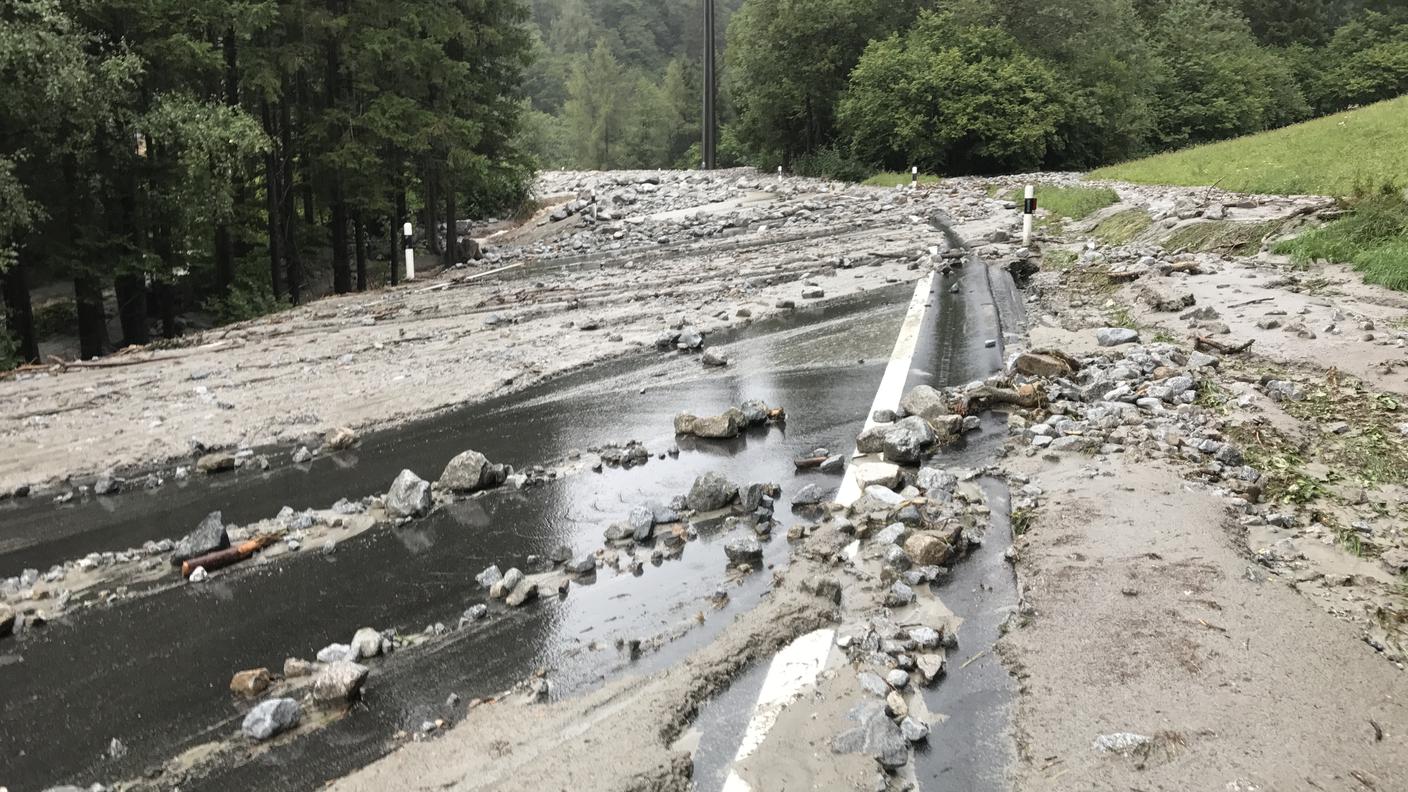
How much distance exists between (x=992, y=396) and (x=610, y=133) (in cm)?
9610

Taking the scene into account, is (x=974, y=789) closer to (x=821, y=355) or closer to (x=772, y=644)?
(x=772, y=644)

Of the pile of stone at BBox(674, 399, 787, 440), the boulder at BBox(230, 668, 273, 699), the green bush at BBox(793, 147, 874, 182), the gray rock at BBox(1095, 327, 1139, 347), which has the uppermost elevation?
the green bush at BBox(793, 147, 874, 182)

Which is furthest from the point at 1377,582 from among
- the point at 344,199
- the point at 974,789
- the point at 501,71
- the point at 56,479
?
the point at 501,71

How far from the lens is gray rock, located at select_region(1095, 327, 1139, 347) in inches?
353

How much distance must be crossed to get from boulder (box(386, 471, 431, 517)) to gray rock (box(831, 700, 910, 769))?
3709 millimetres

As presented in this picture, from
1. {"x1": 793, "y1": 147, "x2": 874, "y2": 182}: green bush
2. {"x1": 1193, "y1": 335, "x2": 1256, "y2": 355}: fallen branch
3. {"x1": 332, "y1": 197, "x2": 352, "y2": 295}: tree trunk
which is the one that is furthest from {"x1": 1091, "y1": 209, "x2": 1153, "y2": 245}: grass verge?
{"x1": 793, "y1": 147, "x2": 874, "y2": 182}: green bush

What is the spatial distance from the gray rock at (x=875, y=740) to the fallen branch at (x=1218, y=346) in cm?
664

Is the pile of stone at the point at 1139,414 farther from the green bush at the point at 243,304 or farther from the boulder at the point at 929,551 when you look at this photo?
the green bush at the point at 243,304

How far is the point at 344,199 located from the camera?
20.7 m

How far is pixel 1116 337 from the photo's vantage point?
29.6ft

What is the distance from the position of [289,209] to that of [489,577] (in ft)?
65.4

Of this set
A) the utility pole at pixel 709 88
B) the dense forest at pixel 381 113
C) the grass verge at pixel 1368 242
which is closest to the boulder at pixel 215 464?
the dense forest at pixel 381 113

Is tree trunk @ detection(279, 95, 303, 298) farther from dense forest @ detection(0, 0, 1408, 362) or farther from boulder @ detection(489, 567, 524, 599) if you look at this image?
boulder @ detection(489, 567, 524, 599)

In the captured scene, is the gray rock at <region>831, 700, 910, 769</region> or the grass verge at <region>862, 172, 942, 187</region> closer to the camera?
the gray rock at <region>831, 700, 910, 769</region>
